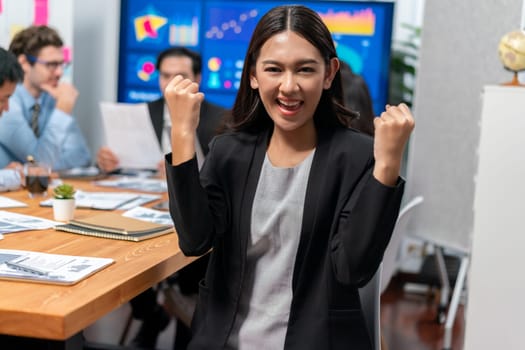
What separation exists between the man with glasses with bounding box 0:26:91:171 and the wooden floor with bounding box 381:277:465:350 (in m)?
1.70

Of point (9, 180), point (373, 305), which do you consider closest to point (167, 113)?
point (9, 180)

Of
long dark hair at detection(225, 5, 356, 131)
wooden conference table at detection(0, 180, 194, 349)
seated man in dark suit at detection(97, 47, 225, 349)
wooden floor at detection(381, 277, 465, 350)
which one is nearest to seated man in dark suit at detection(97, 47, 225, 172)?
seated man in dark suit at detection(97, 47, 225, 349)

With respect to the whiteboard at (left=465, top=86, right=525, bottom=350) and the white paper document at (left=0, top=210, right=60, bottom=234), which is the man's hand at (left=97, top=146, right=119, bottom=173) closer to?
the white paper document at (left=0, top=210, right=60, bottom=234)

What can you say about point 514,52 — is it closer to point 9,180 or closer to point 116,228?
point 116,228

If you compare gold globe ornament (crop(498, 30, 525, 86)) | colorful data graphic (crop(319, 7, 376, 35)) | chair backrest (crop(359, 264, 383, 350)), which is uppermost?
colorful data graphic (crop(319, 7, 376, 35))

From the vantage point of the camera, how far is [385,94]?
4.65m

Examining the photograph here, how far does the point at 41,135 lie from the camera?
3676mm

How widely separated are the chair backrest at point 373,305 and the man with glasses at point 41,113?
1.83 metres

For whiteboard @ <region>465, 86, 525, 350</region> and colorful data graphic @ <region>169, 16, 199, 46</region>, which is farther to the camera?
colorful data graphic @ <region>169, 16, 199, 46</region>

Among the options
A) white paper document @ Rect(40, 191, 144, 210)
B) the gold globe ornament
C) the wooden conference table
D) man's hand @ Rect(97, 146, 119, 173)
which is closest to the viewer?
the wooden conference table

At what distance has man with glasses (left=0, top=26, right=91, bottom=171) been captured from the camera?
3438mm

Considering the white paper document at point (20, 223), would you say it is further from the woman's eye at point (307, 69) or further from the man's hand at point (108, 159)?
the man's hand at point (108, 159)

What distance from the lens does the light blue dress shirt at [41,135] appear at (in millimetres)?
3414

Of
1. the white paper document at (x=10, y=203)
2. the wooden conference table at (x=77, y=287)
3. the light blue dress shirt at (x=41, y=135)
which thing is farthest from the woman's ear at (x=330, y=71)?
the light blue dress shirt at (x=41, y=135)
